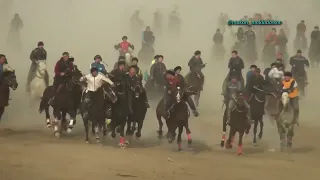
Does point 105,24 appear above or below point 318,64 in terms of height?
above

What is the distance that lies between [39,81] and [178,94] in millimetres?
6086

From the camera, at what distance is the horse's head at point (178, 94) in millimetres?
11046

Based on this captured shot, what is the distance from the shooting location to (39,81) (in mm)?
15430

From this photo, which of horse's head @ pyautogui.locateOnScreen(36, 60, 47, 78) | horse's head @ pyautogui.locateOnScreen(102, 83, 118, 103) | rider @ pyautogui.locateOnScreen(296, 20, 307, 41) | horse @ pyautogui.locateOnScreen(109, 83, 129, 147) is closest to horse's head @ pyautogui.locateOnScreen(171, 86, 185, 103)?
horse @ pyautogui.locateOnScreen(109, 83, 129, 147)

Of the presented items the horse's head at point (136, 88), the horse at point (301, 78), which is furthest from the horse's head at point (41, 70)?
the horse at point (301, 78)

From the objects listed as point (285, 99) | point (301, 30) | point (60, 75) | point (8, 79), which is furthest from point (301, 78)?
point (8, 79)

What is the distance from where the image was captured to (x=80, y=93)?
1277 cm

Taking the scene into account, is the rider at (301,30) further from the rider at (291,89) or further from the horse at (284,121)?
the rider at (291,89)

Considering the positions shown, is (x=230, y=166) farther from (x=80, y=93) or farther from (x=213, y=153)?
(x=80, y=93)

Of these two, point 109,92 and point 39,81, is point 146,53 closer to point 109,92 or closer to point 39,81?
point 39,81

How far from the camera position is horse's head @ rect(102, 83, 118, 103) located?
11453 millimetres

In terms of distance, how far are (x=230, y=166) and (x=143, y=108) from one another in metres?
2.83

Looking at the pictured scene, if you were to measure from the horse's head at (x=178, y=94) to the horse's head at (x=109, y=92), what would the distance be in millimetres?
1373

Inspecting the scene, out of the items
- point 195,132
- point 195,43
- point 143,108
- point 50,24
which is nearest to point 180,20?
point 195,43
